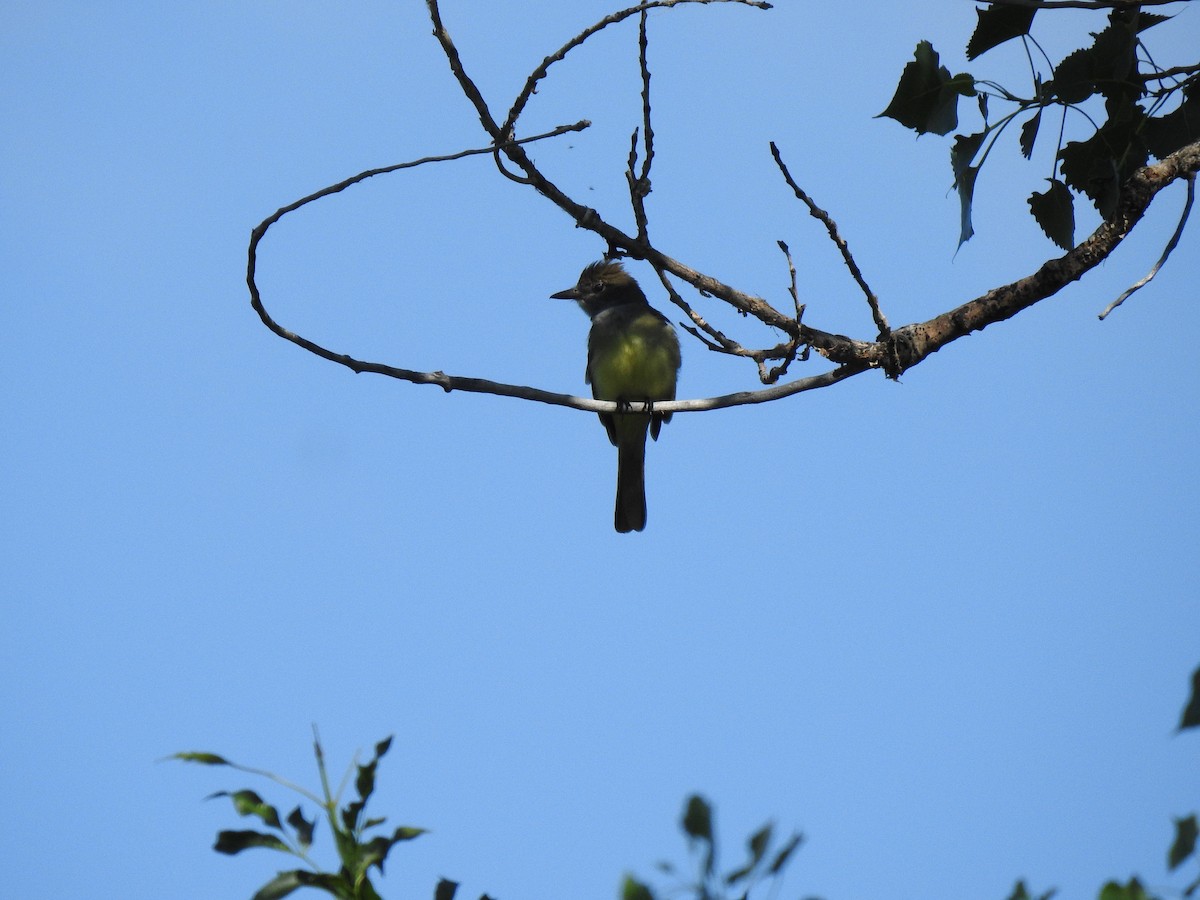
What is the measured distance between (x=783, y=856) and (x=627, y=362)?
24.9ft

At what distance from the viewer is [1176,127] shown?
4.73 m

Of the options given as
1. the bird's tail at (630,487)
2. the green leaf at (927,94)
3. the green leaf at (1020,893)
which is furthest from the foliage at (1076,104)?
the bird's tail at (630,487)

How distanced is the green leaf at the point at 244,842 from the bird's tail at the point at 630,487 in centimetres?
780

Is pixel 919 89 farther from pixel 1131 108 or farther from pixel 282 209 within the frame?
pixel 282 209

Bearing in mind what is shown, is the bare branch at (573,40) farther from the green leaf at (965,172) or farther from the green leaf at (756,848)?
the green leaf at (756,848)

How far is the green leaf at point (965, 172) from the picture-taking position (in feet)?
15.0

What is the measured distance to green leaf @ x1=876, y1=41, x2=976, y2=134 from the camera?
4508mm

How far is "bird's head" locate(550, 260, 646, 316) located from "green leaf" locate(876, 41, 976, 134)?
606cm

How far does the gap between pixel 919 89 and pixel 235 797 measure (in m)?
3.41

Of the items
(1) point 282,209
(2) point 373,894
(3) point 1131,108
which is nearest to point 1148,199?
(3) point 1131,108

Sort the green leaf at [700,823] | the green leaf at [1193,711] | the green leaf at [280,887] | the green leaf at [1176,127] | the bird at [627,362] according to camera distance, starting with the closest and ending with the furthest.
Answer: the green leaf at [1193,711]
the green leaf at [700,823]
the green leaf at [280,887]
the green leaf at [1176,127]
the bird at [627,362]

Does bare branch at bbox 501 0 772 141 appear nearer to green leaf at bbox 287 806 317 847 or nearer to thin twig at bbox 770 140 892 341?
→ thin twig at bbox 770 140 892 341

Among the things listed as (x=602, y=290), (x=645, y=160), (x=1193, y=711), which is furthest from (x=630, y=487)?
(x=1193, y=711)

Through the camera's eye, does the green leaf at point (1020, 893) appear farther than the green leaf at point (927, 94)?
No
